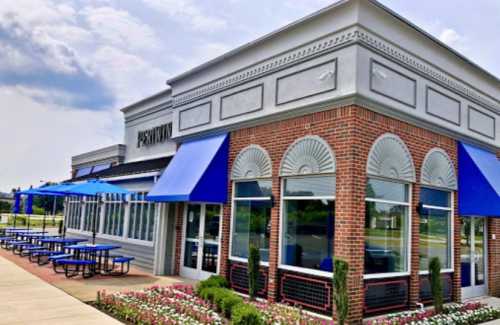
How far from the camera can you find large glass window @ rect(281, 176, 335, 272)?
30.0ft

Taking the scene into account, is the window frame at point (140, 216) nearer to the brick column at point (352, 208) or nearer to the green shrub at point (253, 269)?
the green shrub at point (253, 269)

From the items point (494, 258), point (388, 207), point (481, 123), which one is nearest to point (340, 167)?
point (388, 207)

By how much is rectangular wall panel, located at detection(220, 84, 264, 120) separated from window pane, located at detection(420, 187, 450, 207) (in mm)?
4698

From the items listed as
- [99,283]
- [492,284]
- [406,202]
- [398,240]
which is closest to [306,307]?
[398,240]

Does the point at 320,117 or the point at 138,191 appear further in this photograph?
the point at 138,191

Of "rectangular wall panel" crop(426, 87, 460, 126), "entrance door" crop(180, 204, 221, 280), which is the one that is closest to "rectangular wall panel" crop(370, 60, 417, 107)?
"rectangular wall panel" crop(426, 87, 460, 126)

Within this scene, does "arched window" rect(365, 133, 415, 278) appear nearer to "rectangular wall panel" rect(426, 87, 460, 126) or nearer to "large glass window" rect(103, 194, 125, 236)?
"rectangular wall panel" rect(426, 87, 460, 126)

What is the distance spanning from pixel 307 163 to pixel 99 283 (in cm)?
685

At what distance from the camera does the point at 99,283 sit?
1184 cm

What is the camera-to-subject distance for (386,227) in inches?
376

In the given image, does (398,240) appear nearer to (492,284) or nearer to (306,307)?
(306,307)

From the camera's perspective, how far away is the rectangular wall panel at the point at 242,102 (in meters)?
11.2

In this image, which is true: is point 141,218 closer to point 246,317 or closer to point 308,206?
point 308,206

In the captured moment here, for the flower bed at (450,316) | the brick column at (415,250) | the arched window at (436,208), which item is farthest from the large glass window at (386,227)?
the flower bed at (450,316)
